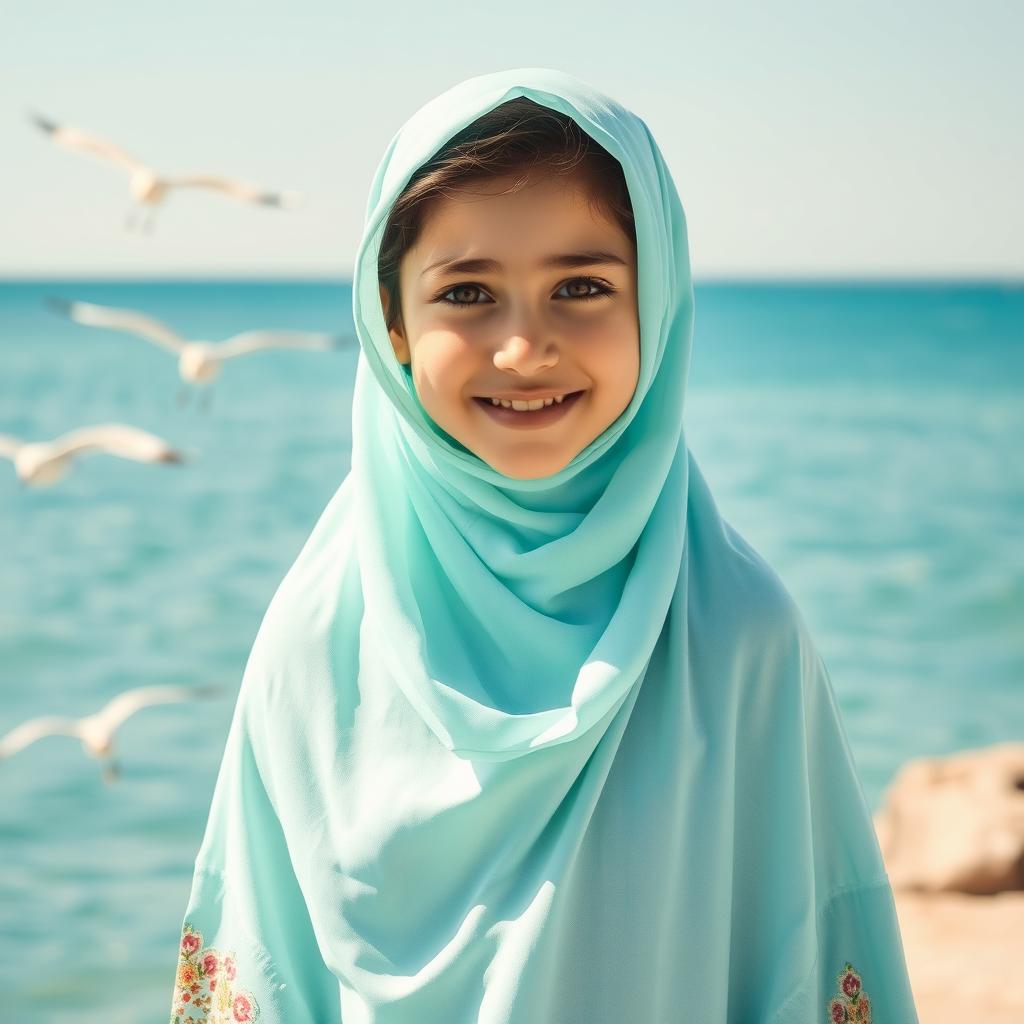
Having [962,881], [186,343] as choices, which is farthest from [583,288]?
[186,343]

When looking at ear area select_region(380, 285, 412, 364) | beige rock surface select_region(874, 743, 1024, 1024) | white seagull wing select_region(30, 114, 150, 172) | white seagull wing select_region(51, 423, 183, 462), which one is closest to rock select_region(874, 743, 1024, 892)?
beige rock surface select_region(874, 743, 1024, 1024)

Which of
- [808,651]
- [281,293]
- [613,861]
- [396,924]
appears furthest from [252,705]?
[281,293]

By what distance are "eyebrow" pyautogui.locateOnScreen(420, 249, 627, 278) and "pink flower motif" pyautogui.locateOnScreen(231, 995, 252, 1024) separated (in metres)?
0.74

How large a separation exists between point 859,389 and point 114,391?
42.4 ft

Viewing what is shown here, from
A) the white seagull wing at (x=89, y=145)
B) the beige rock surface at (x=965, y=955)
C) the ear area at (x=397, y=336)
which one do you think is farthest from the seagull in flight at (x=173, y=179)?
the ear area at (x=397, y=336)

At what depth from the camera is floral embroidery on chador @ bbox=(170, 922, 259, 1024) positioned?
1.51 m

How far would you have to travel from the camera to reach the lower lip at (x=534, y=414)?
4.37ft

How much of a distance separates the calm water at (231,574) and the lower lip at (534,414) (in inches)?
133

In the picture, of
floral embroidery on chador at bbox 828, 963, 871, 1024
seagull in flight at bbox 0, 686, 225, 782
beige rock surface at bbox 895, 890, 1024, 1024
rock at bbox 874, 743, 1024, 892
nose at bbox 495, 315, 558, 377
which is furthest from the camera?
seagull in flight at bbox 0, 686, 225, 782

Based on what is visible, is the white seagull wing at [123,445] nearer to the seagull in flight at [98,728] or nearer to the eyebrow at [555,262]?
the seagull in flight at [98,728]

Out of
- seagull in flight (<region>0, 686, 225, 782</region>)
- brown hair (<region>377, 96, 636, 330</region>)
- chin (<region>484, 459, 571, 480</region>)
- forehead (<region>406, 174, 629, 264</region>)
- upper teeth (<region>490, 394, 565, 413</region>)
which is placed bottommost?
seagull in flight (<region>0, 686, 225, 782</region>)

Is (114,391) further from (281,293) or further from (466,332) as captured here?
(281,293)

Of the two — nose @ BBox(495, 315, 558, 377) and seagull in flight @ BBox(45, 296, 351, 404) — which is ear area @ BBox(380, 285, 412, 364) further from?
seagull in flight @ BBox(45, 296, 351, 404)

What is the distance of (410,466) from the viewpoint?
1.48 m
